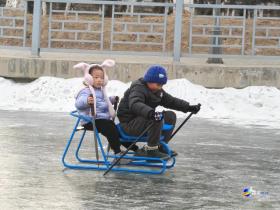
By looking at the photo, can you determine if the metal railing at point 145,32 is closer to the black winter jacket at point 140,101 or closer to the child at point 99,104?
the black winter jacket at point 140,101

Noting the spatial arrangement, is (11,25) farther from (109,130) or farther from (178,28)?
(109,130)

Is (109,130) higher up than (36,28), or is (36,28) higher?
(36,28)

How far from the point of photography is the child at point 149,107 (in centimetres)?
793

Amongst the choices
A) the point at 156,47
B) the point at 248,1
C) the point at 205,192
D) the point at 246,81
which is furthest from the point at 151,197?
the point at 248,1

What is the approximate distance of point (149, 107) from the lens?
7.77 meters

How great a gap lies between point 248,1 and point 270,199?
22097mm

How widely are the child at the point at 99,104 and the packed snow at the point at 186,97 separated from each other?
5.58m

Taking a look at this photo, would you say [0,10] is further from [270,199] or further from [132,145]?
[270,199]

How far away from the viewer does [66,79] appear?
51.2 feet

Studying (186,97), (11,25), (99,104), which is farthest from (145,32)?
(99,104)

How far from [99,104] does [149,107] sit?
2.17 ft

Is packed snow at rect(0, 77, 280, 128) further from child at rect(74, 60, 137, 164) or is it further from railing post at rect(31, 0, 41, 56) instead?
child at rect(74, 60, 137, 164)

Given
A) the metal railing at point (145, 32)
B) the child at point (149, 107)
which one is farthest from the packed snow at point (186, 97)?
the child at point (149, 107)

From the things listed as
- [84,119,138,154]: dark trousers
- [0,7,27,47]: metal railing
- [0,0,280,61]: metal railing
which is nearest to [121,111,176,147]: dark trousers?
[84,119,138,154]: dark trousers
